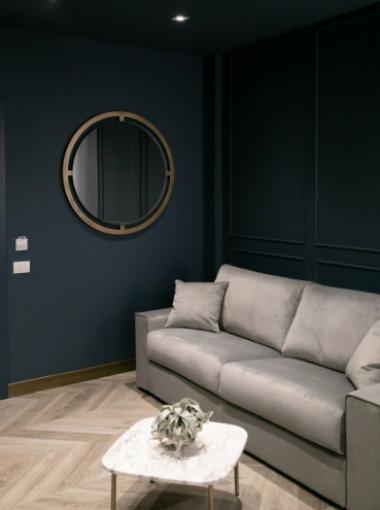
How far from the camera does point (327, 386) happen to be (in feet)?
9.30

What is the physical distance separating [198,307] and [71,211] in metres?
1.12

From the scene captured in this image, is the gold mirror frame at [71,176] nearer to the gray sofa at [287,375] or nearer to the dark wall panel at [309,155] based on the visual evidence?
the dark wall panel at [309,155]

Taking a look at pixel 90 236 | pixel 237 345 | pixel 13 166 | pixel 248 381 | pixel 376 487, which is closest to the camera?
pixel 376 487

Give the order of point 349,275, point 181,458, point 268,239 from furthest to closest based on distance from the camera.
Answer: point 268,239
point 349,275
point 181,458

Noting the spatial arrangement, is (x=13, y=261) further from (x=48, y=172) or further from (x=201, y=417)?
(x=201, y=417)

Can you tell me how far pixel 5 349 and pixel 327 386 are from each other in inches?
85.2

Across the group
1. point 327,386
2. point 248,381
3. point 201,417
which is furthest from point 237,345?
point 201,417

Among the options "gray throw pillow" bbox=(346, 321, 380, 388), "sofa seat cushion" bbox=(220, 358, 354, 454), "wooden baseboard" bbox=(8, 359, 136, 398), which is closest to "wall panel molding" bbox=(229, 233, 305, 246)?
"sofa seat cushion" bbox=(220, 358, 354, 454)

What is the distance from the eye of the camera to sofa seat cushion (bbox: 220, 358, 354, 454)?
2.60 meters

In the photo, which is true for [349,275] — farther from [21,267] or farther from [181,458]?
[21,267]

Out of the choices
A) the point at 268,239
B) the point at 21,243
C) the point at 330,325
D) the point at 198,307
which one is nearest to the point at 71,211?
the point at 21,243

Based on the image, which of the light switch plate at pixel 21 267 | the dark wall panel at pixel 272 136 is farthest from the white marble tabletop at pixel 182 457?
the dark wall panel at pixel 272 136

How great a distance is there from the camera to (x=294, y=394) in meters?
2.80

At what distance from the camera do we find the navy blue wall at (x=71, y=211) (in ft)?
13.1
